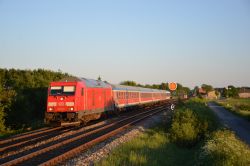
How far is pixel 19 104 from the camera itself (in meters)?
24.7

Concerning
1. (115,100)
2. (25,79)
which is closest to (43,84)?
(25,79)

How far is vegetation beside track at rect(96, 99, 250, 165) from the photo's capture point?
1087 cm

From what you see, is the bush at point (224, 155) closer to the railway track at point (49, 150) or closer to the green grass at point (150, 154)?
the green grass at point (150, 154)

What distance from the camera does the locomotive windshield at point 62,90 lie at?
2195cm

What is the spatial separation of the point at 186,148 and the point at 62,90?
344 inches

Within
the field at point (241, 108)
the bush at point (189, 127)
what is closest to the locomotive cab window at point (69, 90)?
the bush at point (189, 127)

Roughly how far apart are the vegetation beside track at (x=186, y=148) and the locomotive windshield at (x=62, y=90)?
531cm

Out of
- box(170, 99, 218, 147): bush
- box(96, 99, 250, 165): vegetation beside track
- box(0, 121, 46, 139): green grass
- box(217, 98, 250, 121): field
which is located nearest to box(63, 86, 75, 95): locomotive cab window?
box(0, 121, 46, 139): green grass

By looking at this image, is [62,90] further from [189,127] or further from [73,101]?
[189,127]

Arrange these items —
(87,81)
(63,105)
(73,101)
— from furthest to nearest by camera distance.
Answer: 1. (87,81)
2. (63,105)
3. (73,101)

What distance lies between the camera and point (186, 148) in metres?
17.4

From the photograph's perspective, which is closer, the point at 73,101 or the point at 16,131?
the point at 16,131

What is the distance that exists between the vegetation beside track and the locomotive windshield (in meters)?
5.31

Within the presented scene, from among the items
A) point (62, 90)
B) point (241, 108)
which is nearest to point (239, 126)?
point (62, 90)
